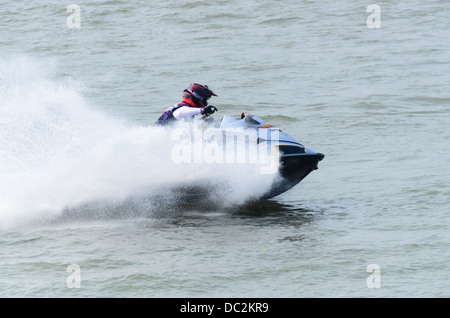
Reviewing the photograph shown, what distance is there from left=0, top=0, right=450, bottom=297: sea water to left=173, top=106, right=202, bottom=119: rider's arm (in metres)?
0.37

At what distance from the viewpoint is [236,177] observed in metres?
10.6

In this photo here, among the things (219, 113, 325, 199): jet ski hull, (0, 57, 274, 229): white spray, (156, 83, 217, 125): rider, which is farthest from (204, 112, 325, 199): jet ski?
(156, 83, 217, 125): rider

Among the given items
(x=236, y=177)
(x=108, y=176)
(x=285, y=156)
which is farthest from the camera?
(x=108, y=176)

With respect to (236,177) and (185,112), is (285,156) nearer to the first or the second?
(236,177)

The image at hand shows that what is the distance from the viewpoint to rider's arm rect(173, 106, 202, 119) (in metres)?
10.7

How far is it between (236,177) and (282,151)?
687 mm

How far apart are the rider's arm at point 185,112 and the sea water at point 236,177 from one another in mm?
372

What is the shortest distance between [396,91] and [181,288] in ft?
42.1

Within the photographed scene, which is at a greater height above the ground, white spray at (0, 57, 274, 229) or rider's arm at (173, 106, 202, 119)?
rider's arm at (173, 106, 202, 119)

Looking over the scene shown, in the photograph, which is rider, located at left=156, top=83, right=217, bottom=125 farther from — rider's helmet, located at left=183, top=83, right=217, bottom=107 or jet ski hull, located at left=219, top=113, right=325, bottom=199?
jet ski hull, located at left=219, top=113, right=325, bottom=199

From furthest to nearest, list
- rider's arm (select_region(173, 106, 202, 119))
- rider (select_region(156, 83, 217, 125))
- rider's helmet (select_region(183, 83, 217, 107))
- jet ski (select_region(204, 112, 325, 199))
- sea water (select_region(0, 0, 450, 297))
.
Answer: rider's helmet (select_region(183, 83, 217, 107)) < rider (select_region(156, 83, 217, 125)) < rider's arm (select_region(173, 106, 202, 119)) < jet ski (select_region(204, 112, 325, 199)) < sea water (select_region(0, 0, 450, 297))

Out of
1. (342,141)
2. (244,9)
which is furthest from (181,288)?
(244,9)

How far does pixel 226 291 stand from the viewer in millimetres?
7863

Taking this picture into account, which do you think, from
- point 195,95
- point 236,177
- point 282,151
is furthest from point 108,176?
point 282,151
